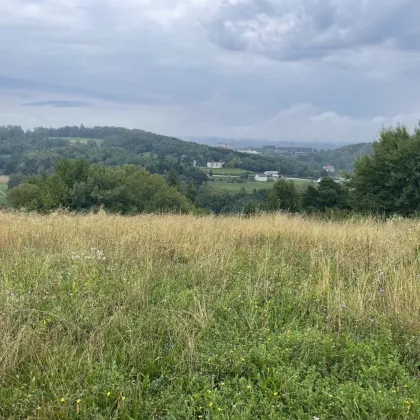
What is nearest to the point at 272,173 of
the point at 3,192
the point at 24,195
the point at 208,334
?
the point at 3,192

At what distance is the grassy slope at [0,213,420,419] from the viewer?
2320mm

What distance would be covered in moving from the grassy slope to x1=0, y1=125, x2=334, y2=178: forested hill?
6916cm

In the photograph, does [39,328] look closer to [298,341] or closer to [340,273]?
[298,341]

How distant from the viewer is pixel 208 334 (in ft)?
10.1

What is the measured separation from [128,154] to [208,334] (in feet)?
309

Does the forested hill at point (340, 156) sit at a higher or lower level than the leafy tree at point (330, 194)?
higher

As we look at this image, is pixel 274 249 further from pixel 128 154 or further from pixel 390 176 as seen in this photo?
pixel 128 154

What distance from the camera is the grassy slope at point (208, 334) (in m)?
2.32

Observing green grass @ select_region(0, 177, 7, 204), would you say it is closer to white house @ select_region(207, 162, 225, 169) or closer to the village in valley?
the village in valley

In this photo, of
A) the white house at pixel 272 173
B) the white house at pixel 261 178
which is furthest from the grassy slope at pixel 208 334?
the white house at pixel 272 173

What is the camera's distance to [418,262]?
15.4ft

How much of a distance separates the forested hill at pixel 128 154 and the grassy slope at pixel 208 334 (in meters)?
69.2

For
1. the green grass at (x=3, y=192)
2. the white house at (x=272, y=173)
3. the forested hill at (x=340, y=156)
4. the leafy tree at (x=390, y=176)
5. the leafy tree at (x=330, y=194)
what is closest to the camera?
the leafy tree at (x=390, y=176)

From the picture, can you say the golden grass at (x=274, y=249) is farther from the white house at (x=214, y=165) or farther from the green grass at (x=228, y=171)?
the white house at (x=214, y=165)
